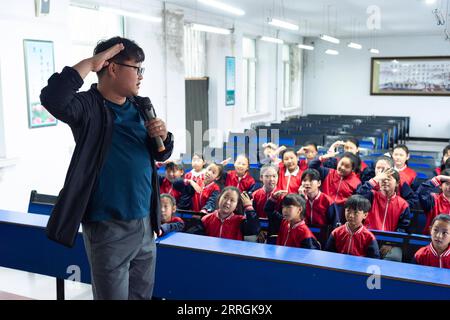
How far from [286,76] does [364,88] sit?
2.48 m

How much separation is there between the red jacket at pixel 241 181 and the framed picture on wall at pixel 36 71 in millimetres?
1928

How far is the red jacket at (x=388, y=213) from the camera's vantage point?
12.1ft

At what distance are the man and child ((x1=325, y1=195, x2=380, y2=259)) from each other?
180 centimetres

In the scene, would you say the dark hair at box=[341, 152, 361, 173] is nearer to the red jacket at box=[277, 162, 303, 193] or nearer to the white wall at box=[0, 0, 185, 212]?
the red jacket at box=[277, 162, 303, 193]

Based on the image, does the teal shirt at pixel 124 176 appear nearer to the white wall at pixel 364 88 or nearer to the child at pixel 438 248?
the child at pixel 438 248

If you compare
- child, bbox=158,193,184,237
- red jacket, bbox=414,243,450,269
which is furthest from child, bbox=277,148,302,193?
red jacket, bbox=414,243,450,269

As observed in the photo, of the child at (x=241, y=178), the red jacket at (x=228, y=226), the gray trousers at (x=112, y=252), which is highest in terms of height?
the gray trousers at (x=112, y=252)

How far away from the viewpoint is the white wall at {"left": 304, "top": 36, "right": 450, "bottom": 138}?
1327 cm

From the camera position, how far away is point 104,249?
54.0 inches

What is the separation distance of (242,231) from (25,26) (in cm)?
304

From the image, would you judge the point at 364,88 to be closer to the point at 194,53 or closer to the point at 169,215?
the point at 194,53

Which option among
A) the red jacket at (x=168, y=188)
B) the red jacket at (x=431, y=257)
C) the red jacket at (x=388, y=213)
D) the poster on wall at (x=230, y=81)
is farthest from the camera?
the poster on wall at (x=230, y=81)

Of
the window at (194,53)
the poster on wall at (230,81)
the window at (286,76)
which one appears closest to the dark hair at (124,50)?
the window at (194,53)
